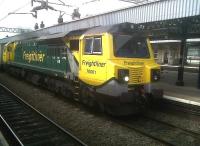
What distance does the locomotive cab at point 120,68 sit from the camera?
377 inches

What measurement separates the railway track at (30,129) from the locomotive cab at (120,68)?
6.46 ft

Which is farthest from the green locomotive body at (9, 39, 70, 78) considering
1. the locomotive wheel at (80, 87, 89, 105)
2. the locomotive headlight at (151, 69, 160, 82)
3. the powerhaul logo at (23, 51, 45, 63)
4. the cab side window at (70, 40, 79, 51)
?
the locomotive headlight at (151, 69, 160, 82)

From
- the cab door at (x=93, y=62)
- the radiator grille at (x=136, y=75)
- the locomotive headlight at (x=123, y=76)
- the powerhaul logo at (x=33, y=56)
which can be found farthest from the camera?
the powerhaul logo at (x=33, y=56)

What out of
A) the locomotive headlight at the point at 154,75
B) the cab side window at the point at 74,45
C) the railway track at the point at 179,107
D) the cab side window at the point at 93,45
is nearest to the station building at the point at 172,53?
the railway track at the point at 179,107

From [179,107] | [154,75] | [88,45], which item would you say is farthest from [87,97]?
[179,107]

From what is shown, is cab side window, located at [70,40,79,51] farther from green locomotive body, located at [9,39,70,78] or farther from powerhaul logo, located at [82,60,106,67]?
powerhaul logo, located at [82,60,106,67]

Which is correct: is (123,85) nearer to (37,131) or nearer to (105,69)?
(105,69)

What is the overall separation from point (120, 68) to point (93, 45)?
1.61 m

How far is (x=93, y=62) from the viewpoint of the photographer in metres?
10.6

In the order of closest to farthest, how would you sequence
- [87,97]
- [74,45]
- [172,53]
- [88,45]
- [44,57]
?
[88,45] < [87,97] < [74,45] < [44,57] < [172,53]

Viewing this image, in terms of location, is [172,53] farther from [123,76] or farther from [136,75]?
[123,76]

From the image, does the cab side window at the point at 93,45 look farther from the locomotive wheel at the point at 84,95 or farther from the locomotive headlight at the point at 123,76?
the locomotive wheel at the point at 84,95

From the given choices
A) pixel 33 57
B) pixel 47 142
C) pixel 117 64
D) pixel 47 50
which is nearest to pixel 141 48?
pixel 117 64

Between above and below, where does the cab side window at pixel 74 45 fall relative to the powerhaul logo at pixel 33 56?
above
